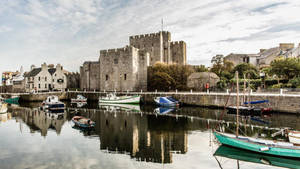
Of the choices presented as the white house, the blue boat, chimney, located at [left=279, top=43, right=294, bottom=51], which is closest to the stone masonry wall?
the blue boat

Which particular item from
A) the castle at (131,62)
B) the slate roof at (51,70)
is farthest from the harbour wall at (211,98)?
the slate roof at (51,70)

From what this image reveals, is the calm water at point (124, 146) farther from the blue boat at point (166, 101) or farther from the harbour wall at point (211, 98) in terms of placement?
the blue boat at point (166, 101)

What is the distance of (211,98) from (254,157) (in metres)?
19.9

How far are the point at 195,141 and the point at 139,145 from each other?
11.0 feet

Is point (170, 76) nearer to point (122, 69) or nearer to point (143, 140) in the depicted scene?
point (122, 69)

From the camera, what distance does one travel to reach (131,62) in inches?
1601

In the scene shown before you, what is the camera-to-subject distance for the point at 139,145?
1272cm

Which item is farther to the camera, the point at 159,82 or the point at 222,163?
the point at 159,82


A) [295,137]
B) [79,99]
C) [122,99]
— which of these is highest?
[122,99]

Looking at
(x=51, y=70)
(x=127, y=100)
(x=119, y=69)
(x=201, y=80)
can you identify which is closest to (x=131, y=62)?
(x=119, y=69)

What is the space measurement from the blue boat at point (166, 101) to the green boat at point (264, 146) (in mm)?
19628

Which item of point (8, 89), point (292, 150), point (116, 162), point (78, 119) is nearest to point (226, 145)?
point (292, 150)

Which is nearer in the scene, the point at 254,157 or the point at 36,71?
the point at 254,157

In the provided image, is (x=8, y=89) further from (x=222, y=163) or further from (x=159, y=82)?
(x=222, y=163)
